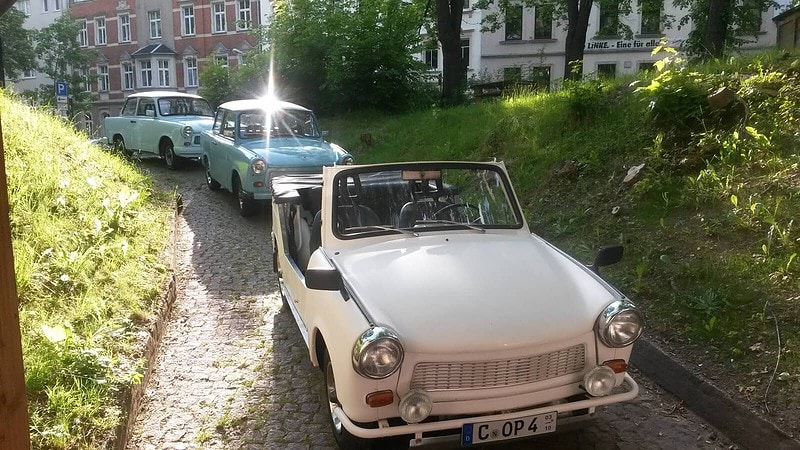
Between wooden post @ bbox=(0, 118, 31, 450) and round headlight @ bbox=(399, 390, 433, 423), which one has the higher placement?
wooden post @ bbox=(0, 118, 31, 450)

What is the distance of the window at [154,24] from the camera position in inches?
1884

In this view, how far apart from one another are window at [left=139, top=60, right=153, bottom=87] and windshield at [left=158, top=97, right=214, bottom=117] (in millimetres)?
36678

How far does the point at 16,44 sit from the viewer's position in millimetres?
42094

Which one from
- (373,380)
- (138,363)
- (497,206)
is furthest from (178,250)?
(373,380)

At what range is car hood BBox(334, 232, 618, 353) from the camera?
9.98 ft

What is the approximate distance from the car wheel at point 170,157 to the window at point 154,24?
3893 centimetres

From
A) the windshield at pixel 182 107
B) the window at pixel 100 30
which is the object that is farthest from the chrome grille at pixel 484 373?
the window at pixel 100 30

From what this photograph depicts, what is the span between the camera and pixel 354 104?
18.1 metres

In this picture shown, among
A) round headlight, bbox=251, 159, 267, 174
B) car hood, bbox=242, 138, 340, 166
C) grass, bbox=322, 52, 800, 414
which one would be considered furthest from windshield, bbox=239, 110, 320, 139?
grass, bbox=322, 52, 800, 414

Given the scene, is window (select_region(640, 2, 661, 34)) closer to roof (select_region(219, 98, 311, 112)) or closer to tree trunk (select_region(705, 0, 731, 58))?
tree trunk (select_region(705, 0, 731, 58))

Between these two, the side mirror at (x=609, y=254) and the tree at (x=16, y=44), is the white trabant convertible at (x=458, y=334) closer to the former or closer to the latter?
the side mirror at (x=609, y=254)

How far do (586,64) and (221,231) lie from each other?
31293 millimetres

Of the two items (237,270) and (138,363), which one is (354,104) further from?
(138,363)

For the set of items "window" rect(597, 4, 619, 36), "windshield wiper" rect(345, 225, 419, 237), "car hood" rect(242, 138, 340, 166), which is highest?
"window" rect(597, 4, 619, 36)
